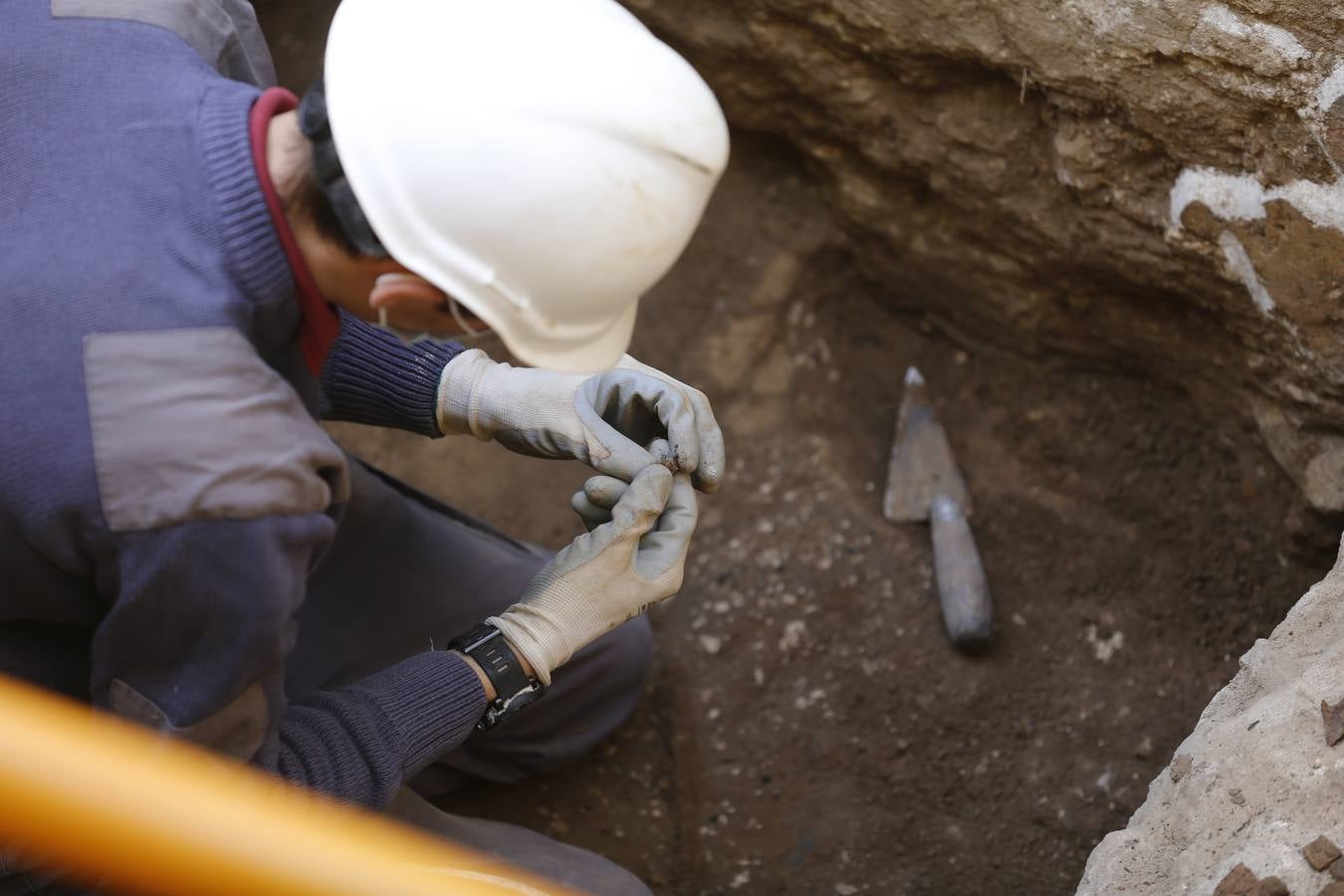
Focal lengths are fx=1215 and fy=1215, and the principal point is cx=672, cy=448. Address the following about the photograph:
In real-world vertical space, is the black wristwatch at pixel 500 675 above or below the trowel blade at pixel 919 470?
above

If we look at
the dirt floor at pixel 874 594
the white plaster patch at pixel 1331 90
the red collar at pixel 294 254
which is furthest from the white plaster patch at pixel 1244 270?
the red collar at pixel 294 254

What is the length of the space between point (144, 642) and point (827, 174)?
6.43ft

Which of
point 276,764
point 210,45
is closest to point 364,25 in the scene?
point 210,45

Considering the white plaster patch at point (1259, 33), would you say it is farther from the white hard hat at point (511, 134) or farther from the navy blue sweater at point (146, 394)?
the navy blue sweater at point (146, 394)

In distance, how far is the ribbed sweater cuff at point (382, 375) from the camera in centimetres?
213

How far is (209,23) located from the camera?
5.50 feet

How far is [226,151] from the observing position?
1425 mm

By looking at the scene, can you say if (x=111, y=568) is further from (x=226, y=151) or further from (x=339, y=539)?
(x=339, y=539)

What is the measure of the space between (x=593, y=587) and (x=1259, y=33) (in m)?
1.38

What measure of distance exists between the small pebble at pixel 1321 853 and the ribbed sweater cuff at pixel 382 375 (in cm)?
148

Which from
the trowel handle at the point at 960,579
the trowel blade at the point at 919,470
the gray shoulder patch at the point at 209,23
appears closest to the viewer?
the gray shoulder patch at the point at 209,23

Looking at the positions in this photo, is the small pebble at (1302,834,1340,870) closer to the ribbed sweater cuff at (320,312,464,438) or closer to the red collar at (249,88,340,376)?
the red collar at (249,88,340,376)

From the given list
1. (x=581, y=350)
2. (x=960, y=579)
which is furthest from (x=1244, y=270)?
(x=581, y=350)

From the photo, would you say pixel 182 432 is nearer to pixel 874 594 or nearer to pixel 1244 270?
pixel 874 594
